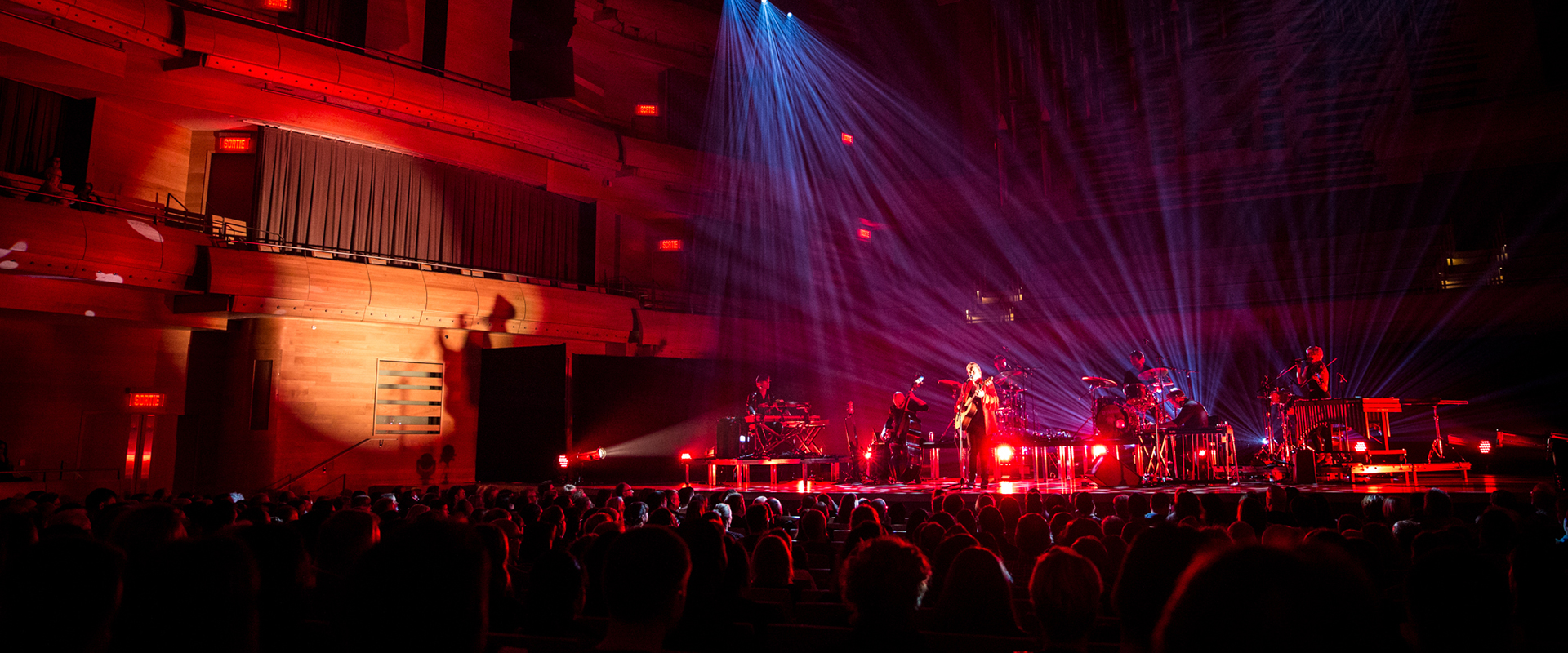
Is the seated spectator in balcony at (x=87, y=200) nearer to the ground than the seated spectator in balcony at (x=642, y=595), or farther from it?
farther from it

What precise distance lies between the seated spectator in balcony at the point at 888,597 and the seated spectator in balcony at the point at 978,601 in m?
0.80

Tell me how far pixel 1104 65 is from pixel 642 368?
11.4m

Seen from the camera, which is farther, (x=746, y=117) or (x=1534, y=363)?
(x=746, y=117)

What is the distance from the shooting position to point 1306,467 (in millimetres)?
10742

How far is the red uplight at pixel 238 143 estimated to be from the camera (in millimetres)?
15844

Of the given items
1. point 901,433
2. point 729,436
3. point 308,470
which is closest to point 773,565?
point 901,433

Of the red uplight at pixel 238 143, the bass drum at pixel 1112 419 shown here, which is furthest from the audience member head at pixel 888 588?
the red uplight at pixel 238 143

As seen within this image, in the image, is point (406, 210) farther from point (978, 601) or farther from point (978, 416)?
point (978, 601)

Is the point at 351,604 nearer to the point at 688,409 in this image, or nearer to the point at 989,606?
the point at 989,606

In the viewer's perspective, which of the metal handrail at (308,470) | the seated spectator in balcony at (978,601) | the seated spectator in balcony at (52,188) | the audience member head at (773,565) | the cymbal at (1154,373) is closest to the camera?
the seated spectator in balcony at (978,601)

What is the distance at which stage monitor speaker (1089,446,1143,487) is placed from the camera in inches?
477

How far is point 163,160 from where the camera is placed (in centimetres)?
1525

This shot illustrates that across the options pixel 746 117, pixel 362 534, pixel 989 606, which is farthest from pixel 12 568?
pixel 746 117

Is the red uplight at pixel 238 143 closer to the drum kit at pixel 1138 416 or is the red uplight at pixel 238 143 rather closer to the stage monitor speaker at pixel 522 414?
the stage monitor speaker at pixel 522 414
